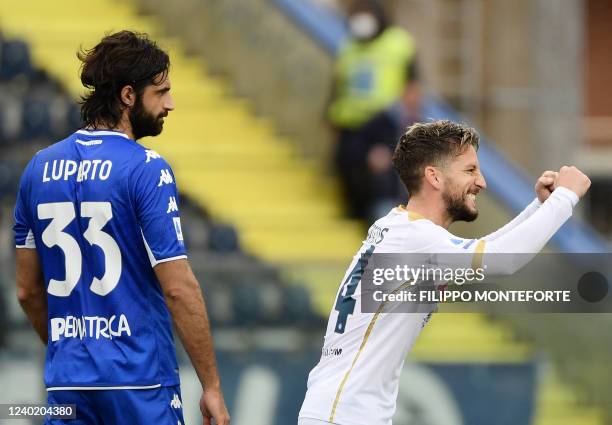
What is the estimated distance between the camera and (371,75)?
949 centimetres

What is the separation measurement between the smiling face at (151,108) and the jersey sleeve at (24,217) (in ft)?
1.19

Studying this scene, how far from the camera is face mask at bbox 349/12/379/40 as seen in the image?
31.0 ft

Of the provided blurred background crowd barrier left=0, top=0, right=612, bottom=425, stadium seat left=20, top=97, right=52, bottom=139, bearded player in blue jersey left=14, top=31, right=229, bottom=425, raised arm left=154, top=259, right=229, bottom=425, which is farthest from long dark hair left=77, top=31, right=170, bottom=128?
stadium seat left=20, top=97, right=52, bottom=139

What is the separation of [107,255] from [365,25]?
524 centimetres

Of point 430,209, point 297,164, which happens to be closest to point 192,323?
point 430,209

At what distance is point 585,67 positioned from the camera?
17.9 metres

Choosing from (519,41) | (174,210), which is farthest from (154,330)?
(519,41)

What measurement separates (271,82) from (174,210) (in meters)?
6.25

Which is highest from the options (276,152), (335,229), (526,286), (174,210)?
(276,152)

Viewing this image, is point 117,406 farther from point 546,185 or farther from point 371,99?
point 371,99

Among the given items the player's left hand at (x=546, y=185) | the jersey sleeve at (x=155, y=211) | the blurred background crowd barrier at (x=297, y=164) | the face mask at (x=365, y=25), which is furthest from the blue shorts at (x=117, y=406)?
the face mask at (x=365, y=25)

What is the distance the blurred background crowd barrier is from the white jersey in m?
2.77

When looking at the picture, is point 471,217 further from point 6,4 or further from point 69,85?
point 6,4

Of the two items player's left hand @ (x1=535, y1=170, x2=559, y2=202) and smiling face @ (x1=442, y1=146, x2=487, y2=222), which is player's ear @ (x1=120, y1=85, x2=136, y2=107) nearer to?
smiling face @ (x1=442, y1=146, x2=487, y2=222)
